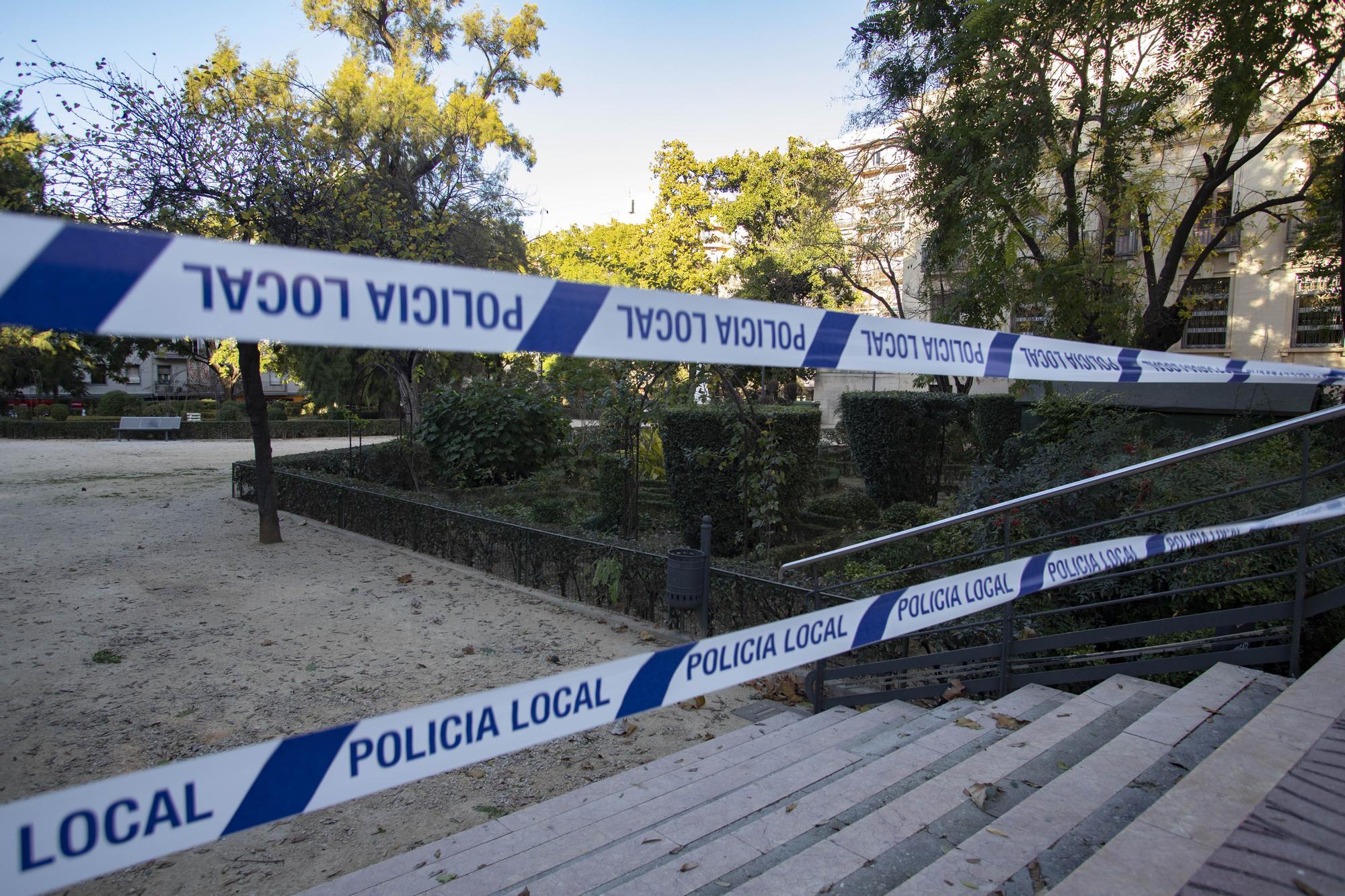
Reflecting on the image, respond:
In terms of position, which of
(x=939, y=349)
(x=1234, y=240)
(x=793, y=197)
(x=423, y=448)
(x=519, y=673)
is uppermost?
(x=793, y=197)

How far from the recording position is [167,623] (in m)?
6.86

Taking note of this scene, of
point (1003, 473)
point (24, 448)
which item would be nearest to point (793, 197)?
point (1003, 473)

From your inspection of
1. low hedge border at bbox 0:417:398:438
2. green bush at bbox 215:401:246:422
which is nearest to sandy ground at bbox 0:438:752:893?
low hedge border at bbox 0:417:398:438

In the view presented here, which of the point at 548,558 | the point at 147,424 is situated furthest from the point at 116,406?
the point at 548,558

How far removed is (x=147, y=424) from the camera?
2762 cm

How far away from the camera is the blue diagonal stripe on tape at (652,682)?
1.90 meters

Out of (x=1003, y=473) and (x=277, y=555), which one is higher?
(x=1003, y=473)

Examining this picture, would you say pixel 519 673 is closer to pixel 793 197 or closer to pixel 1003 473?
pixel 1003 473

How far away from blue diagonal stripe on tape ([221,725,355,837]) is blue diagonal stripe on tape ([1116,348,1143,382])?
3098 mm

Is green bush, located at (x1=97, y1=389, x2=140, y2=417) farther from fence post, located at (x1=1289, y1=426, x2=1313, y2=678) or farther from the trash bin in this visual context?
fence post, located at (x1=1289, y1=426, x2=1313, y2=678)

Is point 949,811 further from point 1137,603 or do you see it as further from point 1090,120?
point 1090,120

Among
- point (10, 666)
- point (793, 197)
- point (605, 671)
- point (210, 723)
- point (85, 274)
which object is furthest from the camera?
point (793, 197)

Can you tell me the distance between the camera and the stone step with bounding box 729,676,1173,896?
7.89 feet

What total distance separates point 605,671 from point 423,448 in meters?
13.4
